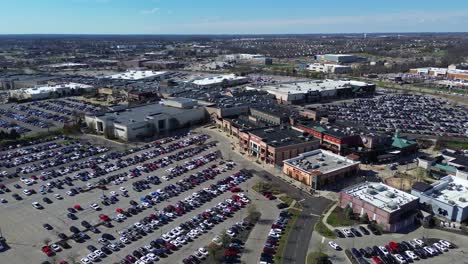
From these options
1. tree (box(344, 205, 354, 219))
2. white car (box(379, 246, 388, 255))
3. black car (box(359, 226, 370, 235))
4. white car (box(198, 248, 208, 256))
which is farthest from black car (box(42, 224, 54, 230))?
white car (box(379, 246, 388, 255))

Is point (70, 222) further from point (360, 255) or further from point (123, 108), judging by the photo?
point (123, 108)

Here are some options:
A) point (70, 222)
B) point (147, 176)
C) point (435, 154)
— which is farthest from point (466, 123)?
point (70, 222)

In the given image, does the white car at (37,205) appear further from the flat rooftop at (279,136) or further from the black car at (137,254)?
the flat rooftop at (279,136)

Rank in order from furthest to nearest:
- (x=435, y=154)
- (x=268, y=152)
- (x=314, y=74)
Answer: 1. (x=314, y=74)
2. (x=435, y=154)
3. (x=268, y=152)

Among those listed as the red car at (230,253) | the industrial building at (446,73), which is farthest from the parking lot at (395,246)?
the industrial building at (446,73)

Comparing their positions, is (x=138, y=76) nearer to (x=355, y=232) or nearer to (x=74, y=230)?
(x=74, y=230)

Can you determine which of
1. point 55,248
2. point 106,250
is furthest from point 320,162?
point 55,248
